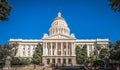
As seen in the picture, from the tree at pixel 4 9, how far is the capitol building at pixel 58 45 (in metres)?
65.3

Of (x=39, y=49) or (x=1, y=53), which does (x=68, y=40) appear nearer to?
(x=39, y=49)

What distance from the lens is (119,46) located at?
71.2m

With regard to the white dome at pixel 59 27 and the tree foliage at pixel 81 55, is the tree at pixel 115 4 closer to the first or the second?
the tree foliage at pixel 81 55

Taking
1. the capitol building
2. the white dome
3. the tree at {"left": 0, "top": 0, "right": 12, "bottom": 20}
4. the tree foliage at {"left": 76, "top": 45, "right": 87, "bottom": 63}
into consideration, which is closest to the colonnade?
the capitol building

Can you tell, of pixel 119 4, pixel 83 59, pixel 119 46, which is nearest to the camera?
pixel 119 4

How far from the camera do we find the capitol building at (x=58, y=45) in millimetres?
101625

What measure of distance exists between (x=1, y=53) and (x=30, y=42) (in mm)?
40133

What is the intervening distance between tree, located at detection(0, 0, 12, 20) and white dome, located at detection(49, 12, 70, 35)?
268ft

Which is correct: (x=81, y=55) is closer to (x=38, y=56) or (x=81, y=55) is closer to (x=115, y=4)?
(x=38, y=56)

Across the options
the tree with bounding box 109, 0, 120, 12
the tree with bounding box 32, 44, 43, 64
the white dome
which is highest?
the white dome

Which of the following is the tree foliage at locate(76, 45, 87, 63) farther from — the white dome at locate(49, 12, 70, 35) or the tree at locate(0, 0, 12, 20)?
the tree at locate(0, 0, 12, 20)

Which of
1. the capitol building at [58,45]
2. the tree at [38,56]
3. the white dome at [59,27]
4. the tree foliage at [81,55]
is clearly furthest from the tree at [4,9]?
the white dome at [59,27]

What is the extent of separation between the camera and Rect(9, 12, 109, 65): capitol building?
Result: 102 meters

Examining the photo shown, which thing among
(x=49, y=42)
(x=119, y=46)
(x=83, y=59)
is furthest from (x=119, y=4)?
(x=49, y=42)
